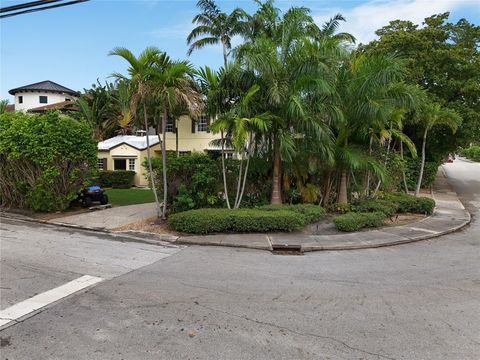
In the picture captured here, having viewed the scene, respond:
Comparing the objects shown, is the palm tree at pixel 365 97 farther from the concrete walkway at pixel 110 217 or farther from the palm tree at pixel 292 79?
the concrete walkway at pixel 110 217

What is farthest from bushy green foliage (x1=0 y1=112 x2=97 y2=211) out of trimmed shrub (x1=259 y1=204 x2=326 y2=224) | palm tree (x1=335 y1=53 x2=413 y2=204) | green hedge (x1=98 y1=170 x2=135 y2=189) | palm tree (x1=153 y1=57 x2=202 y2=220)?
green hedge (x1=98 y1=170 x2=135 y2=189)

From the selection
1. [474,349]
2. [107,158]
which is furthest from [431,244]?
[107,158]

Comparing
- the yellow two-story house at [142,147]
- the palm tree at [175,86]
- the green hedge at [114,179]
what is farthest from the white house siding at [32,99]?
the palm tree at [175,86]

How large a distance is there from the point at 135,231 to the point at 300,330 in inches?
276

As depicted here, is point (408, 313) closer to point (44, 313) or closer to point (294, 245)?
point (294, 245)

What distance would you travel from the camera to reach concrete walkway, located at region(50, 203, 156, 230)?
1115 cm

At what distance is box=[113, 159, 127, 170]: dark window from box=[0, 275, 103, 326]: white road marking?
20.2m

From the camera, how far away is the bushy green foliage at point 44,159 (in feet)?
39.7

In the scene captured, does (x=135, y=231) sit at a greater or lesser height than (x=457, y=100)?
lesser

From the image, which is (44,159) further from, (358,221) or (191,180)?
(358,221)

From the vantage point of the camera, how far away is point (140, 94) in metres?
9.71

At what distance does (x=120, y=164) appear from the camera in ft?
84.0

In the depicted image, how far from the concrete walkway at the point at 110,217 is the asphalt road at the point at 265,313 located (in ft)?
12.1

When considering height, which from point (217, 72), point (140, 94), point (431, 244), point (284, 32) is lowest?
point (431, 244)
